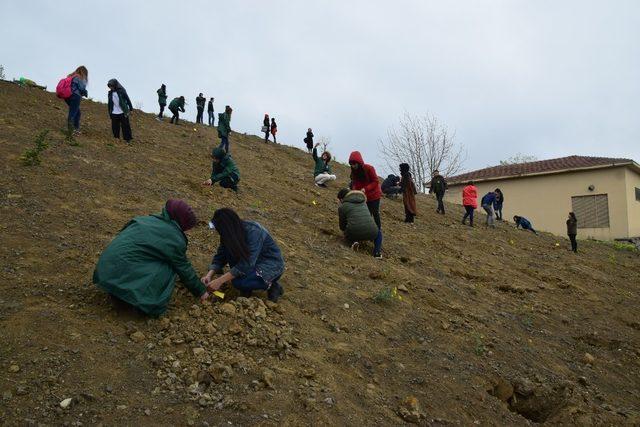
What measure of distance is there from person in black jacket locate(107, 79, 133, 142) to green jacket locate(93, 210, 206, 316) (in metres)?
6.92

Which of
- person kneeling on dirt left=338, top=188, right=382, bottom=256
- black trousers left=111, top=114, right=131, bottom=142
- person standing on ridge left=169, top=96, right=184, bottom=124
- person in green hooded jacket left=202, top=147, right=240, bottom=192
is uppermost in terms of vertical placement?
person standing on ridge left=169, top=96, right=184, bottom=124

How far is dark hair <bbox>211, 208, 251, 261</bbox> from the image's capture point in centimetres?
450

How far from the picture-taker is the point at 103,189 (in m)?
7.48

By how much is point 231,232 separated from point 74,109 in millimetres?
7340

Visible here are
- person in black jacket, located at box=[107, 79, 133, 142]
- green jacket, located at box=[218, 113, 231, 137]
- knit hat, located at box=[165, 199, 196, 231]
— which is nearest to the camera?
knit hat, located at box=[165, 199, 196, 231]

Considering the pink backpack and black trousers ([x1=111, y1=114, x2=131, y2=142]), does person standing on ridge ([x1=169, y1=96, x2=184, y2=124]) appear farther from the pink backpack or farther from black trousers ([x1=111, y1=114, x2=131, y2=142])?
the pink backpack

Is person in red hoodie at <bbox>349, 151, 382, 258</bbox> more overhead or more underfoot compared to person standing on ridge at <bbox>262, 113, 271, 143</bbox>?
more underfoot

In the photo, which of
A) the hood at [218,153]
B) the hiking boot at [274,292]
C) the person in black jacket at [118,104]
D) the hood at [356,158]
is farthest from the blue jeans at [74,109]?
the hiking boot at [274,292]

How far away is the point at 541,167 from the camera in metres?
23.9

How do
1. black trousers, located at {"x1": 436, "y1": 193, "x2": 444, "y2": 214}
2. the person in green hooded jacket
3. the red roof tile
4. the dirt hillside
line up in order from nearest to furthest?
the dirt hillside < the person in green hooded jacket < black trousers, located at {"x1": 436, "y1": 193, "x2": 444, "y2": 214} < the red roof tile

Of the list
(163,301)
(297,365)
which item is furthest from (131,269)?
(297,365)

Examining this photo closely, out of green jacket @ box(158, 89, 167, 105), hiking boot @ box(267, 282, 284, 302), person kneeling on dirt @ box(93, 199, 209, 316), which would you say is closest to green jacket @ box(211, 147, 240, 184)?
hiking boot @ box(267, 282, 284, 302)

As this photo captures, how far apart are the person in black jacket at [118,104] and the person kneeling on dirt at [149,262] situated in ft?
22.7

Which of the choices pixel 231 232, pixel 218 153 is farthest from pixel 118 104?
pixel 231 232
